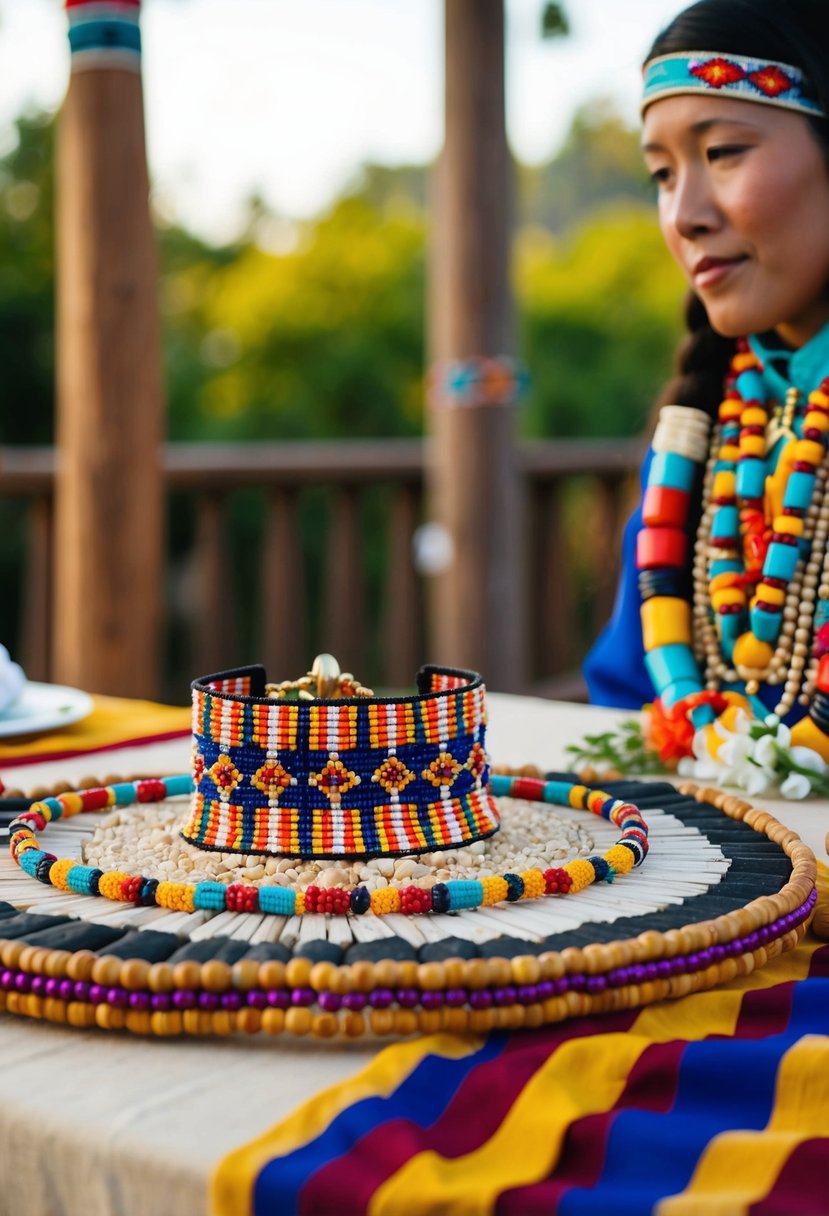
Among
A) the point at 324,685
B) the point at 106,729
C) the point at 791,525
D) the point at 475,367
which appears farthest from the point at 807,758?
the point at 475,367

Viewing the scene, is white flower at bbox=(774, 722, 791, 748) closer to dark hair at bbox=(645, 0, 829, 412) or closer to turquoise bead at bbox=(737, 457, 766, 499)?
turquoise bead at bbox=(737, 457, 766, 499)

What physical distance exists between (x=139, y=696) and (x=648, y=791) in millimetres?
1922

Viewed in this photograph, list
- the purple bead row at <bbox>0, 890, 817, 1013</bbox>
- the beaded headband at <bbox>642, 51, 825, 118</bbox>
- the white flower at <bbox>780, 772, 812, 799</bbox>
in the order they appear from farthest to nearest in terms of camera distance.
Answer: the beaded headband at <bbox>642, 51, 825, 118</bbox>, the white flower at <bbox>780, 772, 812, 799</bbox>, the purple bead row at <bbox>0, 890, 817, 1013</bbox>

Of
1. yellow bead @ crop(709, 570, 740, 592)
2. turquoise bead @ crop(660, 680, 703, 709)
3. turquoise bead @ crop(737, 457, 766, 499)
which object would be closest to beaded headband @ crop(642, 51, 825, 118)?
turquoise bead @ crop(737, 457, 766, 499)

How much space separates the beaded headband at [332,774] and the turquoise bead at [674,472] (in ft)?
2.18

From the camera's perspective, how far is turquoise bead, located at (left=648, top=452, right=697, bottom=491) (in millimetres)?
1510

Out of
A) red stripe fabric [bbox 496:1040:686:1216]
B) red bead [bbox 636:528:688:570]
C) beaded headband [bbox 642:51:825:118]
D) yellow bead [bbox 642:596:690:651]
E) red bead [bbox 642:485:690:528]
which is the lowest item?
A: red stripe fabric [bbox 496:1040:686:1216]

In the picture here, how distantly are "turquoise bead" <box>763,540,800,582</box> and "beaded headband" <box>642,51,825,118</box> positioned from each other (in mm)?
424

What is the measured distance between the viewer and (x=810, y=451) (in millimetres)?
1391

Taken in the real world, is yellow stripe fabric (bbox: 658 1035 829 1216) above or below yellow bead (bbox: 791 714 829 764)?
below

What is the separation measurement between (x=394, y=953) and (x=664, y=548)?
0.87 metres

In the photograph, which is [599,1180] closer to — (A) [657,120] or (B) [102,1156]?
(B) [102,1156]

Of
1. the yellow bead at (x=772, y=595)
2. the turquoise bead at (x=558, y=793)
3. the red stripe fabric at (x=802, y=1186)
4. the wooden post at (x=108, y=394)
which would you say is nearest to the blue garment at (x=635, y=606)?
the yellow bead at (x=772, y=595)

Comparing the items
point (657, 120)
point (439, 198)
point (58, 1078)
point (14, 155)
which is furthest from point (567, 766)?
point (14, 155)
